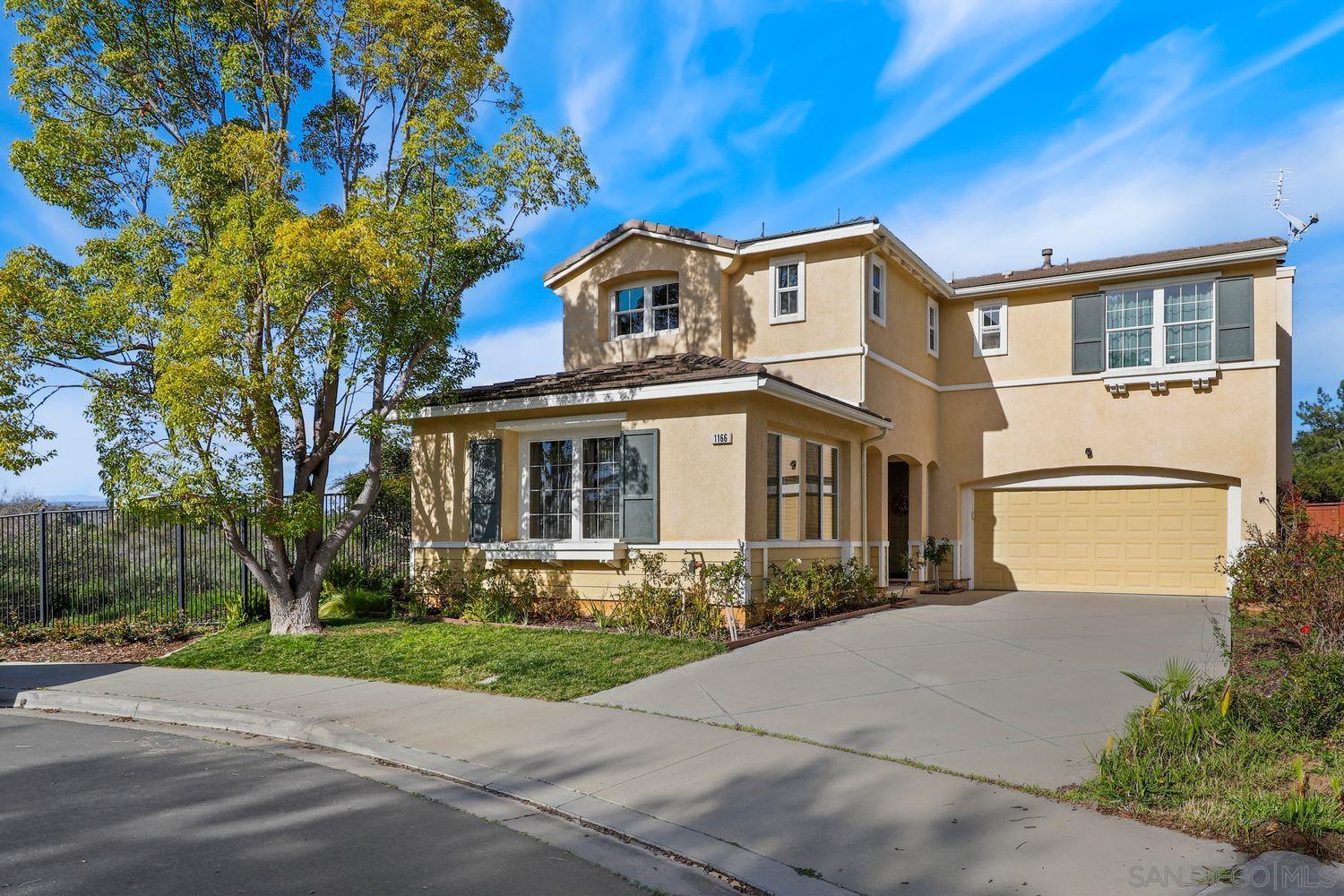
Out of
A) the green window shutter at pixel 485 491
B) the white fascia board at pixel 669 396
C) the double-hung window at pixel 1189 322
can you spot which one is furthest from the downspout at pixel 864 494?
the double-hung window at pixel 1189 322

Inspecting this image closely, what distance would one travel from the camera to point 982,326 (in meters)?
19.9

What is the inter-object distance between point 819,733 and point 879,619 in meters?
6.43

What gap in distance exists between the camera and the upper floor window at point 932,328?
19.5 meters

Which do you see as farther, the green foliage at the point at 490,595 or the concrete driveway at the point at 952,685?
the green foliage at the point at 490,595

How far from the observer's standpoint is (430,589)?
14.9 m

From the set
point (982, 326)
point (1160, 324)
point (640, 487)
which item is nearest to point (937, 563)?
point (982, 326)

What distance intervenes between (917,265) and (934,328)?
94.0 inches

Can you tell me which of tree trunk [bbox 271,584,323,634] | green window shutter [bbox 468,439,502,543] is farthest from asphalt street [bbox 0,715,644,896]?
green window shutter [bbox 468,439,502,543]

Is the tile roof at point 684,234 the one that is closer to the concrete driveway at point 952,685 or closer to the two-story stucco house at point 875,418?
the two-story stucco house at point 875,418

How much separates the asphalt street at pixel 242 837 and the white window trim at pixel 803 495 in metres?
7.99

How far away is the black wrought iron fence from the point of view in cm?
1509

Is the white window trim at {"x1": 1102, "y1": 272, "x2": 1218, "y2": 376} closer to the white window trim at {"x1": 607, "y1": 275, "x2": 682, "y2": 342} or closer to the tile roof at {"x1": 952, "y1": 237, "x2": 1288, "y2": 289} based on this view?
the tile roof at {"x1": 952, "y1": 237, "x2": 1288, "y2": 289}

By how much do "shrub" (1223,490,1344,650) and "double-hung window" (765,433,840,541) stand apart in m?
6.05

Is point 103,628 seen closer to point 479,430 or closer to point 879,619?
point 479,430
